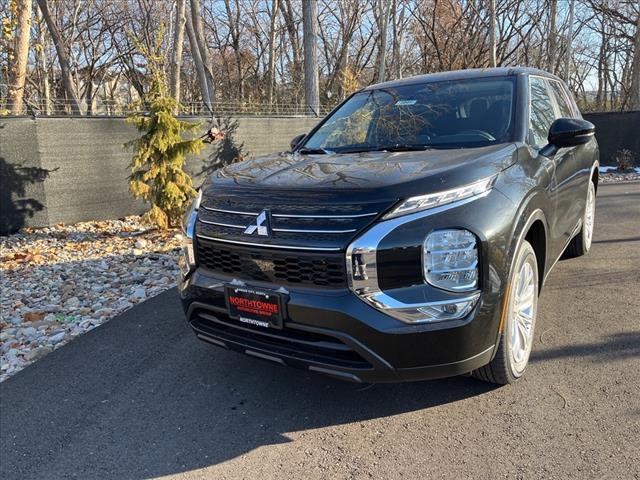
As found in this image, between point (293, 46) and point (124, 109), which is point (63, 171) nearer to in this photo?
point (124, 109)

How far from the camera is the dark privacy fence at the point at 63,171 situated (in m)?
7.46

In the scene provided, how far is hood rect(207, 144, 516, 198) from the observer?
2.45 metres

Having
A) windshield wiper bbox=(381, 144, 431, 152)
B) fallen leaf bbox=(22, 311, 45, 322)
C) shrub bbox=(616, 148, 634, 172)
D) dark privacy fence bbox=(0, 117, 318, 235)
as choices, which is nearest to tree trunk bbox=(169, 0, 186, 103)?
dark privacy fence bbox=(0, 117, 318, 235)

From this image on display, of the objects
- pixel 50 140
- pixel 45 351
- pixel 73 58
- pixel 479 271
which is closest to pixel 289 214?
pixel 479 271

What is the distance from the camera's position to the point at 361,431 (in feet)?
8.86

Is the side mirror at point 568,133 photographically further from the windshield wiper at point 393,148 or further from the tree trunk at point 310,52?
the tree trunk at point 310,52

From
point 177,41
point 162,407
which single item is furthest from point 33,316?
point 177,41

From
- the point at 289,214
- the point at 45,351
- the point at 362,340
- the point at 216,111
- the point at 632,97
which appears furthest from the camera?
the point at 632,97

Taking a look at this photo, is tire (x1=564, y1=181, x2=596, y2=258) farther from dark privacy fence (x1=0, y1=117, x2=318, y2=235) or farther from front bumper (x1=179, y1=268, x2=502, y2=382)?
dark privacy fence (x1=0, y1=117, x2=318, y2=235)

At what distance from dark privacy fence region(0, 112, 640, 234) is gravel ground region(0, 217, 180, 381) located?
303 millimetres

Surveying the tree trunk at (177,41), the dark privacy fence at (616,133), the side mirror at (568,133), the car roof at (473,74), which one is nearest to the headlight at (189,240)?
the car roof at (473,74)

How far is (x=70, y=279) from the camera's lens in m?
5.61

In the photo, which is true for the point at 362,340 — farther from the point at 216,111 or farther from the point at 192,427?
the point at 216,111

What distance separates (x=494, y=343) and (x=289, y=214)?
1205 mm
